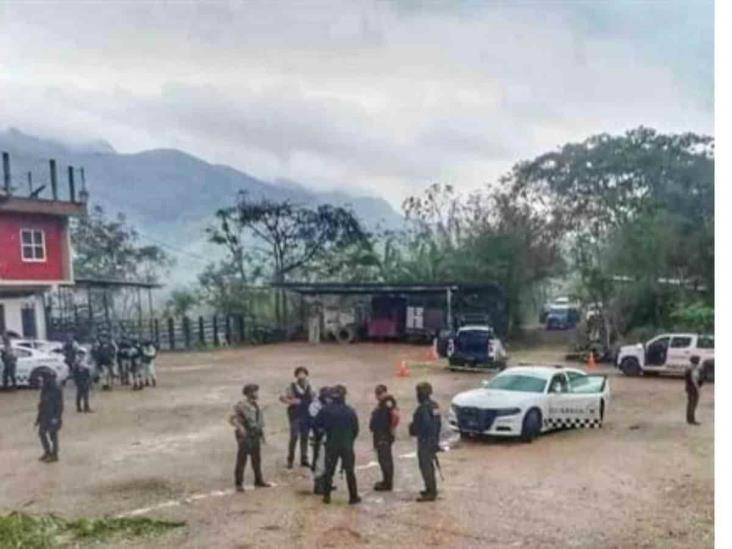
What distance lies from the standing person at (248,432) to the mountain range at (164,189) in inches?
11.6

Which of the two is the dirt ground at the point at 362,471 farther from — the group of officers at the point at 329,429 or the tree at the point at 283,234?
the tree at the point at 283,234

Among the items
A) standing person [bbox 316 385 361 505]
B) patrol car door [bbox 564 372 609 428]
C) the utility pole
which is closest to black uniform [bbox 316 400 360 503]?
standing person [bbox 316 385 361 505]

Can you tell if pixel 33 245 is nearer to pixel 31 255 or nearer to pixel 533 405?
pixel 31 255

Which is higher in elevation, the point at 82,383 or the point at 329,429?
the point at 82,383

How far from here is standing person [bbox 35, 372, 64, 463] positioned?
5.84 ft

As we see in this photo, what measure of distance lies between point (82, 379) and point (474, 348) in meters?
0.87

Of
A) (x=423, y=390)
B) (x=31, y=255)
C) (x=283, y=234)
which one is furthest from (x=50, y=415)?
(x=423, y=390)

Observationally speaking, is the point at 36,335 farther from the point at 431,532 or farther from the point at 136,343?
the point at 431,532

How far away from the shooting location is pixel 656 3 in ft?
5.86

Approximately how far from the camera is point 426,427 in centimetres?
183

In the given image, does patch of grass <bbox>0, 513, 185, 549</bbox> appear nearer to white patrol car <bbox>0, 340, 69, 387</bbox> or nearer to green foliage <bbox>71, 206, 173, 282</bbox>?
white patrol car <bbox>0, 340, 69, 387</bbox>

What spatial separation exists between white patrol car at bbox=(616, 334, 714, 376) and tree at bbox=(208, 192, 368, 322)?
635 mm

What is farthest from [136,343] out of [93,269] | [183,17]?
[183,17]

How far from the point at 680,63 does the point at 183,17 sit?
1058 millimetres
